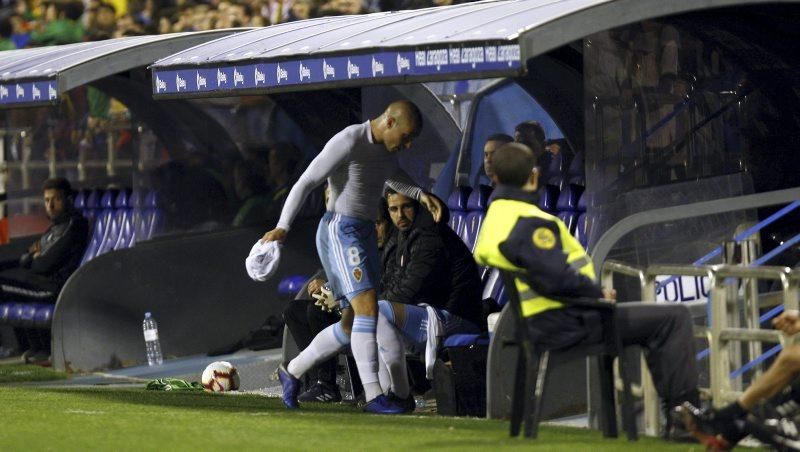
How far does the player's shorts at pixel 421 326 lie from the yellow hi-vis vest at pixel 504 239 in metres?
2.63

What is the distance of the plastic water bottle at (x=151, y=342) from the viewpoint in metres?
15.0

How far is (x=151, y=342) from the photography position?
15031 millimetres

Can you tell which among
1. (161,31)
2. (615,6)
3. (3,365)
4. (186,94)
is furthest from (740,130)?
(161,31)

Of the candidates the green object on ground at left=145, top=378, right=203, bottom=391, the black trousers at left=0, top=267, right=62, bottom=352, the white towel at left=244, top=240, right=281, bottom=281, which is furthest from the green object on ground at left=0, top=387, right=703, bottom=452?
the black trousers at left=0, top=267, right=62, bottom=352

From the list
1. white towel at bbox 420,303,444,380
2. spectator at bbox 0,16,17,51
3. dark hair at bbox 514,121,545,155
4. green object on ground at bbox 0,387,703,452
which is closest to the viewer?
green object on ground at bbox 0,387,703,452

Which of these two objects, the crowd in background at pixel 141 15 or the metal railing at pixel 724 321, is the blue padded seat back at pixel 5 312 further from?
the metal railing at pixel 724 321

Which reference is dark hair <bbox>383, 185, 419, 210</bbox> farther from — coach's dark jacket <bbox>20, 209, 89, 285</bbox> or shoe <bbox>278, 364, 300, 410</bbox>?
coach's dark jacket <bbox>20, 209, 89, 285</bbox>

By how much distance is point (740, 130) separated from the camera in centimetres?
1139

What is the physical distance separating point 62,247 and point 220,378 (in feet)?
13.3

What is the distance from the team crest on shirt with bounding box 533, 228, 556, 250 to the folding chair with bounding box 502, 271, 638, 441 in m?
0.23

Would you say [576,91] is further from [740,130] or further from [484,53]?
[484,53]

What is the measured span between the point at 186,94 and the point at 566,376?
3.25 metres

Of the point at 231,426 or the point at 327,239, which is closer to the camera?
the point at 231,426

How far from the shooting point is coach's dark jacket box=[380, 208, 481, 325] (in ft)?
37.4
